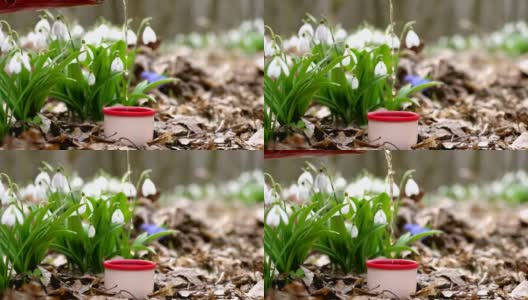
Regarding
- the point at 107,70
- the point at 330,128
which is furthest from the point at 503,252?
the point at 107,70

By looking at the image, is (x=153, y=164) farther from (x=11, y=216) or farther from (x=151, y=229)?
(x=11, y=216)

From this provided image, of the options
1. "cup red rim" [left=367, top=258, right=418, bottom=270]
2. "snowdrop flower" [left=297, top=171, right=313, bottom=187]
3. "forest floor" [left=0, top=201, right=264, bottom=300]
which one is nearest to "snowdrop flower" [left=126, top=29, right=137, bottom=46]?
"forest floor" [left=0, top=201, right=264, bottom=300]

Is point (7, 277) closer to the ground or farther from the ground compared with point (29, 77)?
closer to the ground

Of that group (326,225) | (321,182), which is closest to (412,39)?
(321,182)

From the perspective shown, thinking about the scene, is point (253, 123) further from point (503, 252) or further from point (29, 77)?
point (503, 252)

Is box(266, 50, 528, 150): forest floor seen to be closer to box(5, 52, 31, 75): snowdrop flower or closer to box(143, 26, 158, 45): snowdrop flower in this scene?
box(143, 26, 158, 45): snowdrop flower

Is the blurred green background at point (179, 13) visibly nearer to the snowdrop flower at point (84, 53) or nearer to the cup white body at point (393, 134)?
the snowdrop flower at point (84, 53)
